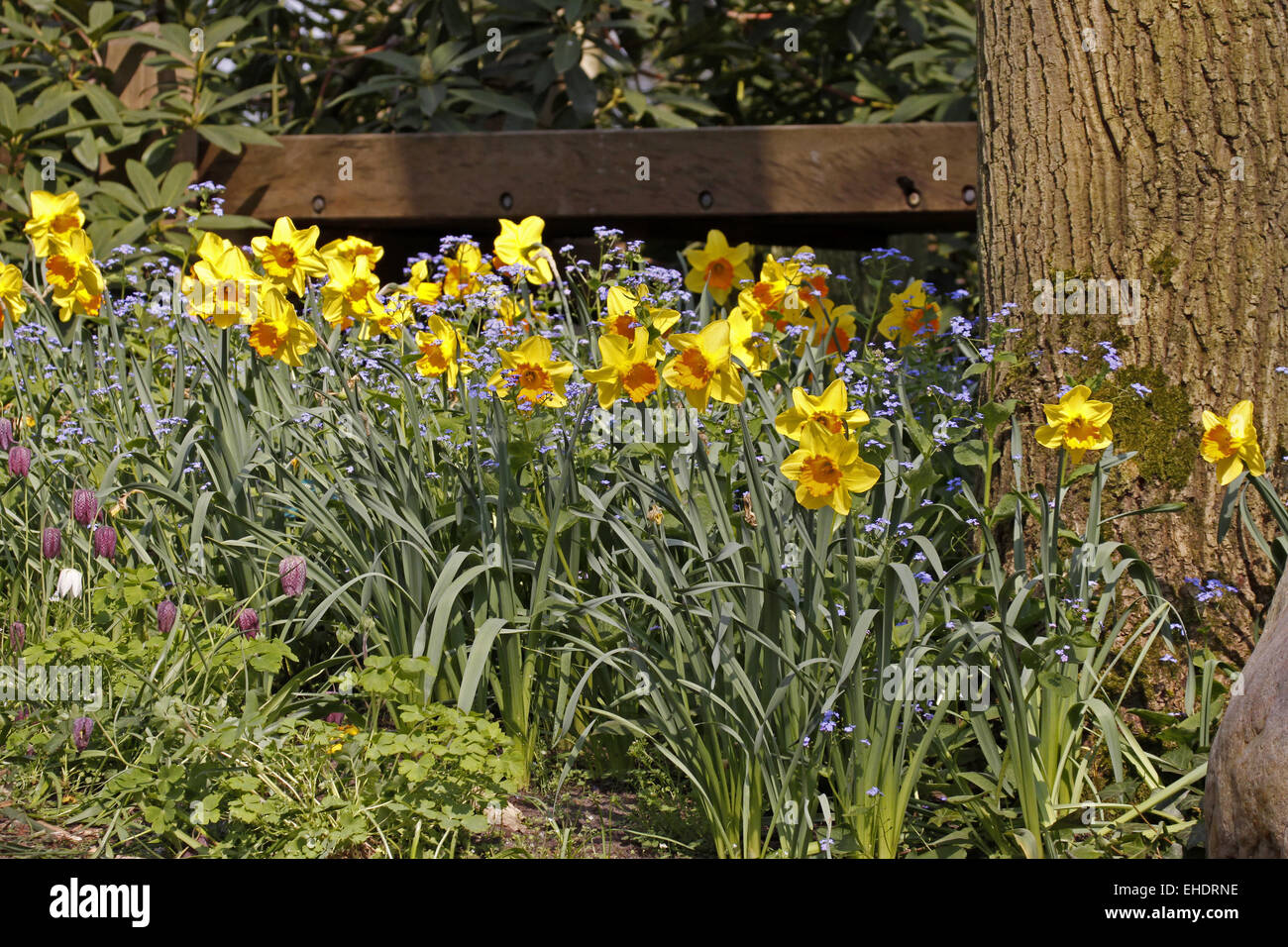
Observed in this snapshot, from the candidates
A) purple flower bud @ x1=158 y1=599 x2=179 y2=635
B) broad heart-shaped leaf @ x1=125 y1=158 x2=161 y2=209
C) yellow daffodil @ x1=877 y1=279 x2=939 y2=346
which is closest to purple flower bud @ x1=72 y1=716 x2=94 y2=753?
purple flower bud @ x1=158 y1=599 x2=179 y2=635

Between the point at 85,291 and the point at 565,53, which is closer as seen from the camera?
the point at 85,291

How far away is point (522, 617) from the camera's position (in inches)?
86.3

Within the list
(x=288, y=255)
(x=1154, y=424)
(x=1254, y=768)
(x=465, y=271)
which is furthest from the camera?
(x=465, y=271)

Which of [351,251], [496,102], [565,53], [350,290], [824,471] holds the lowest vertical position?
[824,471]

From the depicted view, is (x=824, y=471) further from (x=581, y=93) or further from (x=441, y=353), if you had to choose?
(x=581, y=93)

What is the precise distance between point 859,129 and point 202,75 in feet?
8.37

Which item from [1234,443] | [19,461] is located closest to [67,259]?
[19,461]

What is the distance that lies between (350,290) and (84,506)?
0.75 metres

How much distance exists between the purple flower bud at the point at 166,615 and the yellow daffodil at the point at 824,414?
1161 millimetres

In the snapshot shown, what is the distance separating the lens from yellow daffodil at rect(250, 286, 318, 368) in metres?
2.29

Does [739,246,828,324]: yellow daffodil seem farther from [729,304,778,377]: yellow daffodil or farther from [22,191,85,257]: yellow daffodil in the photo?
[22,191,85,257]: yellow daffodil

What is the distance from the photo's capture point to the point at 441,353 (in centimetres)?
238

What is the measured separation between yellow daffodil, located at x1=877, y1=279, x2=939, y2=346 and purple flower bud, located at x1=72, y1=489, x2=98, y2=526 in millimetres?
1846

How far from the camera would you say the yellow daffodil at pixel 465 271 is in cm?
289
